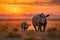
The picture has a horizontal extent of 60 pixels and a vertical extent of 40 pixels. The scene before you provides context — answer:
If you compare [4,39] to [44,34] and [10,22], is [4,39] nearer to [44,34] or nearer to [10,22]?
[44,34]

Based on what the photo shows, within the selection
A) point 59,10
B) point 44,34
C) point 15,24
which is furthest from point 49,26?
point 44,34

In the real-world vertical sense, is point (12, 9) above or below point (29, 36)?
above

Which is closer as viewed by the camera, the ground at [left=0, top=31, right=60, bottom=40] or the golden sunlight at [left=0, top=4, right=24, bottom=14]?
the ground at [left=0, top=31, right=60, bottom=40]

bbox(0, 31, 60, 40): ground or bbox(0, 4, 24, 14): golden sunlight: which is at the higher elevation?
bbox(0, 4, 24, 14): golden sunlight

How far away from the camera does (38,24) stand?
9.80 metres

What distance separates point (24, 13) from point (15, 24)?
1.39 meters

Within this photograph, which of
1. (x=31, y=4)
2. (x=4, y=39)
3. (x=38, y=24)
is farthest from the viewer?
(x=31, y=4)

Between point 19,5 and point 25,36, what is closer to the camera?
point 25,36

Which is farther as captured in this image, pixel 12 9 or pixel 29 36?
pixel 12 9

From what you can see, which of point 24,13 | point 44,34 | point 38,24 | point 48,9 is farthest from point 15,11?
point 44,34

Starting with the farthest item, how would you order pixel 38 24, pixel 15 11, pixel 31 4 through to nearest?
1. pixel 31 4
2. pixel 15 11
3. pixel 38 24

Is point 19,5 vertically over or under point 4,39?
over

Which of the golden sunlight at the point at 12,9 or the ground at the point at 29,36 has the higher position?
the golden sunlight at the point at 12,9

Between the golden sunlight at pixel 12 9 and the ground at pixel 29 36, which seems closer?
the ground at pixel 29 36
